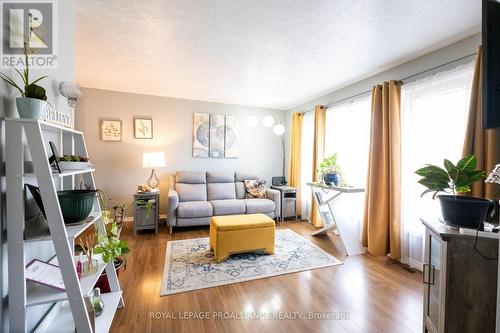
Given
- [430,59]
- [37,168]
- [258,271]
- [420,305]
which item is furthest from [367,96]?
[37,168]

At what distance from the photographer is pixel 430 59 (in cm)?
233

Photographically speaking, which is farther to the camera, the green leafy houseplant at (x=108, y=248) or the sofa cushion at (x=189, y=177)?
the sofa cushion at (x=189, y=177)

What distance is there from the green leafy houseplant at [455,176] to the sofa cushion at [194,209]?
2966 millimetres

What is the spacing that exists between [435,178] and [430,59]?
1.71 m

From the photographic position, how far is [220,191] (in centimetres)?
423

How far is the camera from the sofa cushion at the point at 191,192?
3924mm

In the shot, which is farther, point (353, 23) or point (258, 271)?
point (258, 271)

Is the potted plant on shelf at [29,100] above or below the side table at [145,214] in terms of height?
above

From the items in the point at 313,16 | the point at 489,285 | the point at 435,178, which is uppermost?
the point at 313,16

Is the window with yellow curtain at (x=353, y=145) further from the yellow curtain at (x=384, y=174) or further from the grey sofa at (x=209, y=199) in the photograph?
the grey sofa at (x=209, y=199)

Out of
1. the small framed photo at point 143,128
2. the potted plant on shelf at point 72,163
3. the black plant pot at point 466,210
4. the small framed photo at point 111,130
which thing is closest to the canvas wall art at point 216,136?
the small framed photo at point 143,128

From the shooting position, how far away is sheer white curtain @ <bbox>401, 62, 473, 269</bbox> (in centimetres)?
211

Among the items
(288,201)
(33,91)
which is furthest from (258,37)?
(288,201)

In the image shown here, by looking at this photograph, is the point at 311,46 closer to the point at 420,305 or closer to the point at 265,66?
the point at 265,66
